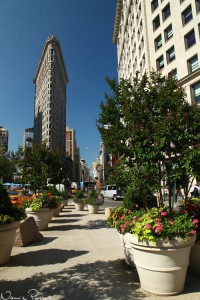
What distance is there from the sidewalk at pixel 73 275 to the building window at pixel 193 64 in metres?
25.6

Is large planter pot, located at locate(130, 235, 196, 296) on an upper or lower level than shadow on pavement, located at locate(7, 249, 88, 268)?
upper

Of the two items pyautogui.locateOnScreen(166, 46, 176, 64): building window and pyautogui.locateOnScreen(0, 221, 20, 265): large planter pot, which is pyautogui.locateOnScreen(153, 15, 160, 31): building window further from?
pyautogui.locateOnScreen(0, 221, 20, 265): large planter pot

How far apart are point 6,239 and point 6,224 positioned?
334 millimetres

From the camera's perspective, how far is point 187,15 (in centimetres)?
2883

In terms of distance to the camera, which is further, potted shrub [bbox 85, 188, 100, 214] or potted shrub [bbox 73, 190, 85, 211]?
potted shrub [bbox 73, 190, 85, 211]

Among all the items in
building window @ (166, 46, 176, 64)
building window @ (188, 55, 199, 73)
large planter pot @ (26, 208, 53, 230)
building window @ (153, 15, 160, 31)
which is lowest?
large planter pot @ (26, 208, 53, 230)

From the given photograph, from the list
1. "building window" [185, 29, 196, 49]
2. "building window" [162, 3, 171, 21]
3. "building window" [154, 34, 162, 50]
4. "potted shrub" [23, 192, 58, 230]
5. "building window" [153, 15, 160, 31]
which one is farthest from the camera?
"building window" [153, 15, 160, 31]

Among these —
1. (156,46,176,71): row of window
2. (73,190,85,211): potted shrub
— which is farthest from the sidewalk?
(156,46,176,71): row of window

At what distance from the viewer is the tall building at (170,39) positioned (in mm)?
27625

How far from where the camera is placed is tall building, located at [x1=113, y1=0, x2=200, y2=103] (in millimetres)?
27625

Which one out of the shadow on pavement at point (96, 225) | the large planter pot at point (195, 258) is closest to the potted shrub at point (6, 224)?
the large planter pot at point (195, 258)

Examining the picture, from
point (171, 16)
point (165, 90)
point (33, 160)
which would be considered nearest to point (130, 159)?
point (165, 90)

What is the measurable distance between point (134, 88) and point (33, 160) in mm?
8648

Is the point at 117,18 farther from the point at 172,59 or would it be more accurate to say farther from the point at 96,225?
the point at 96,225
